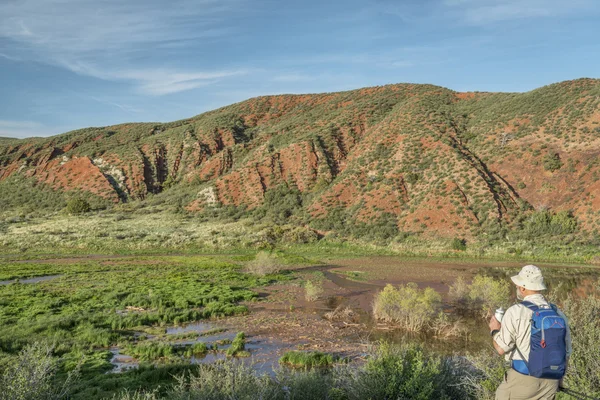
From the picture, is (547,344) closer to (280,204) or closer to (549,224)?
(549,224)

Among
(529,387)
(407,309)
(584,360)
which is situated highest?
(529,387)

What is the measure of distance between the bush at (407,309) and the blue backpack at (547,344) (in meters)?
11.4

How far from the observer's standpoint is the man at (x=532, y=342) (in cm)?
442

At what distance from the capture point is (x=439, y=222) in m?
43.0

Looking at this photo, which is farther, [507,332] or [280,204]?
[280,204]

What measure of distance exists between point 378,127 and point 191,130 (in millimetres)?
38717

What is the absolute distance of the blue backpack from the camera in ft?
14.5

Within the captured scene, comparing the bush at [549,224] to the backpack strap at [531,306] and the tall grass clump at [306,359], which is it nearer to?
the tall grass clump at [306,359]

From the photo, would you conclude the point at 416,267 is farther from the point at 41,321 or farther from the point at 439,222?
the point at 41,321

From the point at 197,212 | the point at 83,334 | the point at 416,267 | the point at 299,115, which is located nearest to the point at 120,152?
the point at 197,212

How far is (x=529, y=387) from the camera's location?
463 cm

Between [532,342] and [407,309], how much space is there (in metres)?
11.7

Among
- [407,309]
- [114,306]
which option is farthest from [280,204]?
[407,309]

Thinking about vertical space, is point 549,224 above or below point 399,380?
below
